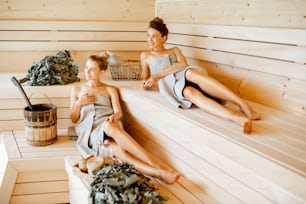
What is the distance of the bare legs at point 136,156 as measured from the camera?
2262 millimetres

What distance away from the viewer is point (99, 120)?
2.85 meters

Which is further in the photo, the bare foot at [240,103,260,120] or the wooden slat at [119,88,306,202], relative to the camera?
the bare foot at [240,103,260,120]

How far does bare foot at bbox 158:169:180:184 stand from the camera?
2223mm

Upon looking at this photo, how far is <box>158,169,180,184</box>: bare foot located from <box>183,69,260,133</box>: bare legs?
436 millimetres

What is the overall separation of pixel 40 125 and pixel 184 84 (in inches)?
44.6

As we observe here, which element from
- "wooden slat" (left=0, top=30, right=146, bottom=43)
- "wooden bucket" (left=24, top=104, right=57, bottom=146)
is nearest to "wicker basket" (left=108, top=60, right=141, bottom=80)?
"wooden slat" (left=0, top=30, right=146, bottom=43)

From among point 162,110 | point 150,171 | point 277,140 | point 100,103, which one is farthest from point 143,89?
point 277,140

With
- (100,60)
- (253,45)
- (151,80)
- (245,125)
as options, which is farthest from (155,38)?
(245,125)

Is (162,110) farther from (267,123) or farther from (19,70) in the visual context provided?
(19,70)

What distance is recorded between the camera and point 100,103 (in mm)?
2922

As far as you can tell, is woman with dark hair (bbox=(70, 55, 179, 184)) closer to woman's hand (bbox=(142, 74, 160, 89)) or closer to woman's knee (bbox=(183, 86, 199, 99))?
woman's hand (bbox=(142, 74, 160, 89))

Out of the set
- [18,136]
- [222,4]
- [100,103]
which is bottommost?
[18,136]

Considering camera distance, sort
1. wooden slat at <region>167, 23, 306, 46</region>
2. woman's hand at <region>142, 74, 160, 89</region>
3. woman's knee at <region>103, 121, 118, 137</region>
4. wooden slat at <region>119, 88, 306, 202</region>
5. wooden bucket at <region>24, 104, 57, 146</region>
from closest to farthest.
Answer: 1. wooden slat at <region>119, 88, 306, 202</region>
2. wooden slat at <region>167, 23, 306, 46</region>
3. woman's knee at <region>103, 121, 118, 137</region>
4. wooden bucket at <region>24, 104, 57, 146</region>
5. woman's hand at <region>142, 74, 160, 89</region>

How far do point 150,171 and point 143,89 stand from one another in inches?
35.4
